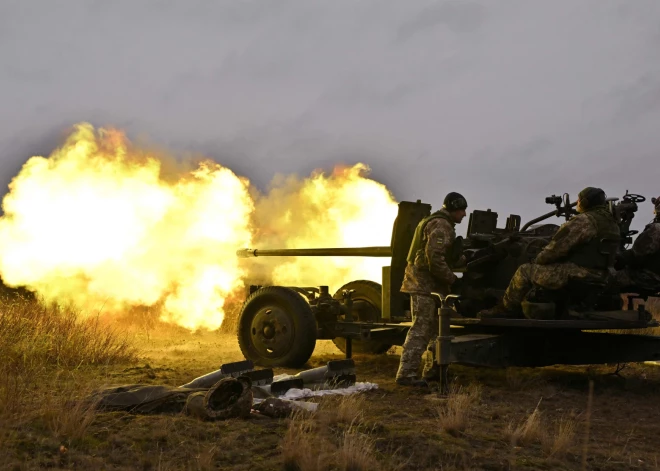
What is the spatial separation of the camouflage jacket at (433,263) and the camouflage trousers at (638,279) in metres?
2.14

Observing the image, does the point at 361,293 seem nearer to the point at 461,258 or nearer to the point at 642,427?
the point at 461,258

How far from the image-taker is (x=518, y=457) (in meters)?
5.41

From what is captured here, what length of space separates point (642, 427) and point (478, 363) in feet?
6.74

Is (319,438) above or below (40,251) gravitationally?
below

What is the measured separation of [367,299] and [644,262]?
4207mm

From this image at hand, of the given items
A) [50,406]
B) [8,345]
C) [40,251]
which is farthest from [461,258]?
[40,251]

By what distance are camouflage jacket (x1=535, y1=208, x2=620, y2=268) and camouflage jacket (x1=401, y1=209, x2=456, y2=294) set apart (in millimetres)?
1122

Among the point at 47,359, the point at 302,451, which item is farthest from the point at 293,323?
the point at 302,451

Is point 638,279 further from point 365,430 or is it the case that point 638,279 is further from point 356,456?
point 356,456

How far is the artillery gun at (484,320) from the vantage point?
8.68m

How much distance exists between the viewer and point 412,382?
8.67 metres

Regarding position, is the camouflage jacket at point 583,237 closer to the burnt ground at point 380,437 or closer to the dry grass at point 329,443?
the burnt ground at point 380,437

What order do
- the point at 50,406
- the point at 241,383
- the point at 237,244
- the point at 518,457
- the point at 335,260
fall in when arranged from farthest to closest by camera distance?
the point at 237,244 → the point at 335,260 → the point at 241,383 → the point at 50,406 → the point at 518,457

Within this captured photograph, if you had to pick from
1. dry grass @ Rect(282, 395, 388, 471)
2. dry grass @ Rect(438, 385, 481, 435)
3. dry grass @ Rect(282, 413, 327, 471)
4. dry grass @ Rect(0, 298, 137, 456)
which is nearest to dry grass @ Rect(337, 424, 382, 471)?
dry grass @ Rect(282, 395, 388, 471)
